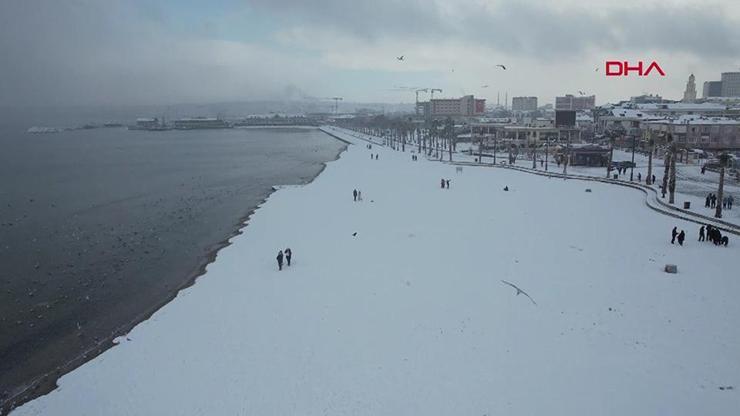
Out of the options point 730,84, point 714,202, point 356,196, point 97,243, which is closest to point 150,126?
point 356,196

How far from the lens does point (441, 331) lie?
11.2 m

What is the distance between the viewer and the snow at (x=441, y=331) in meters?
8.89

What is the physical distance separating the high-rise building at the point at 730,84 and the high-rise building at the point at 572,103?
3877cm

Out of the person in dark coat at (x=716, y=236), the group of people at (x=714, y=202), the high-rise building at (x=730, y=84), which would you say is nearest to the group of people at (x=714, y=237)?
the person in dark coat at (x=716, y=236)

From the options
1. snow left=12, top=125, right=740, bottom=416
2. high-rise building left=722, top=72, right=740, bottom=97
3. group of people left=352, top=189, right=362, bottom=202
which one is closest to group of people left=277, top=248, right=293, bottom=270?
snow left=12, top=125, right=740, bottom=416

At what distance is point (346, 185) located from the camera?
112 feet

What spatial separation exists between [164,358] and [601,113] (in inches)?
3158

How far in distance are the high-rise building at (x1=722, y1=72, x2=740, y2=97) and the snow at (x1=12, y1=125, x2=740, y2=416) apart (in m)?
177

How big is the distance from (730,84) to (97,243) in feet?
635

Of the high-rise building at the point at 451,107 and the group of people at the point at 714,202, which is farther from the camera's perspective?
the high-rise building at the point at 451,107

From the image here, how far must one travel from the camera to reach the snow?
8.89 metres

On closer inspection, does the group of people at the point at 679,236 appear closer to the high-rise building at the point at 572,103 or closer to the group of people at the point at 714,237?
the group of people at the point at 714,237

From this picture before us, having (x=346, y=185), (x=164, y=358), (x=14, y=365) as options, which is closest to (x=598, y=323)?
(x=164, y=358)

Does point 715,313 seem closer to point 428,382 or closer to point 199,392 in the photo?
point 428,382
